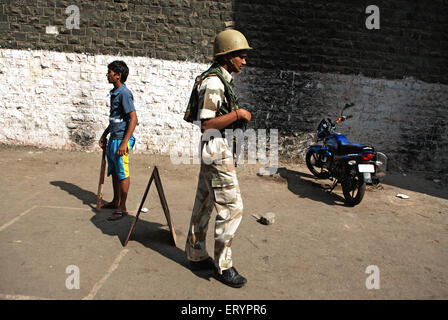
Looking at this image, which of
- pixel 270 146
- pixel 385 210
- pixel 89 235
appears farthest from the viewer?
pixel 270 146

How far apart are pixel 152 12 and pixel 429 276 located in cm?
655

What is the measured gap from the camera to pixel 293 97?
757 cm

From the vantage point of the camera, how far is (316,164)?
22.5 ft

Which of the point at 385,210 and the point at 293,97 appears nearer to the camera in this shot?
the point at 385,210

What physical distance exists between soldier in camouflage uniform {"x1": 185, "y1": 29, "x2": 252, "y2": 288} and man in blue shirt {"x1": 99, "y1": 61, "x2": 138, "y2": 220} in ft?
5.04

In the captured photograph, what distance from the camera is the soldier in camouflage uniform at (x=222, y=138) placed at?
9.86ft

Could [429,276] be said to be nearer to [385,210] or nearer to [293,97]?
[385,210]

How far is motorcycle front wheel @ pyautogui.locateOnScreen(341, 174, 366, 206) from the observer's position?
18.0 feet

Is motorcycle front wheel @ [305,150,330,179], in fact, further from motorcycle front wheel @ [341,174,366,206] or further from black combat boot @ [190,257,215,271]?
black combat boot @ [190,257,215,271]

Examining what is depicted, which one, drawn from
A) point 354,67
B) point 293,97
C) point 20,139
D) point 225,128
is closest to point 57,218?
point 225,128

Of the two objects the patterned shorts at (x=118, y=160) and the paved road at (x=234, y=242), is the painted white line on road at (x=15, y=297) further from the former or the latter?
the patterned shorts at (x=118, y=160)

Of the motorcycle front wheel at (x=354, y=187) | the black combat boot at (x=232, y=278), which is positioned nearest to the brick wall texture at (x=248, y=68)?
the motorcycle front wheel at (x=354, y=187)

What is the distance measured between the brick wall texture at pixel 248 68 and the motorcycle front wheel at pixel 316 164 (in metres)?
0.64

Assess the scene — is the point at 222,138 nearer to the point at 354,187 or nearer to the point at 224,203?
the point at 224,203
